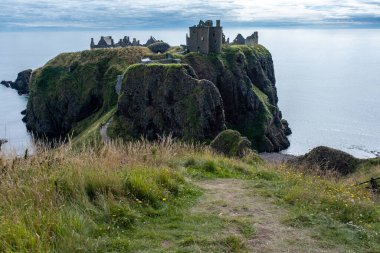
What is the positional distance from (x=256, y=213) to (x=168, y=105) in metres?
60.6

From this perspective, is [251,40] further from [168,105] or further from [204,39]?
[168,105]

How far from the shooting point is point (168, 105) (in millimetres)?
69750

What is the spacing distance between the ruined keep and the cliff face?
48.4ft

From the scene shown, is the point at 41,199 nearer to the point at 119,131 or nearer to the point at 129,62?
the point at 119,131

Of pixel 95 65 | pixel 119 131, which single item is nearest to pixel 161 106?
pixel 119 131

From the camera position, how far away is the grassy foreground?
276 inches

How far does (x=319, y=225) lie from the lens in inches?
350

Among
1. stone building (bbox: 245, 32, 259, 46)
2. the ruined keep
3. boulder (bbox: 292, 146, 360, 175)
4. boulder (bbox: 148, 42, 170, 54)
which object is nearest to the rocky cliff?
the ruined keep

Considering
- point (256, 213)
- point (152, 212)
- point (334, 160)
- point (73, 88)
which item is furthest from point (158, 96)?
point (152, 212)

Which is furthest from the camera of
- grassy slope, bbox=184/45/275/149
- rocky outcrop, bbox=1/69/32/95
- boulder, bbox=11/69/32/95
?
rocky outcrop, bbox=1/69/32/95

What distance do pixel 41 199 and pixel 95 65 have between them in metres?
98.0

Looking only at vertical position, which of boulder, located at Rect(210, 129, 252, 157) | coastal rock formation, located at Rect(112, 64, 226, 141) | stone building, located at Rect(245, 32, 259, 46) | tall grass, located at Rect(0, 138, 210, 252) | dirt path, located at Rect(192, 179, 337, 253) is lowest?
coastal rock formation, located at Rect(112, 64, 226, 141)

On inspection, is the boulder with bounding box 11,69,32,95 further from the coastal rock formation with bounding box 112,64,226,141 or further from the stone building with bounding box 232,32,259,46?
the coastal rock formation with bounding box 112,64,226,141

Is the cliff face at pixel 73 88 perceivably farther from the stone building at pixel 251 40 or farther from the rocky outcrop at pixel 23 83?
the rocky outcrop at pixel 23 83
